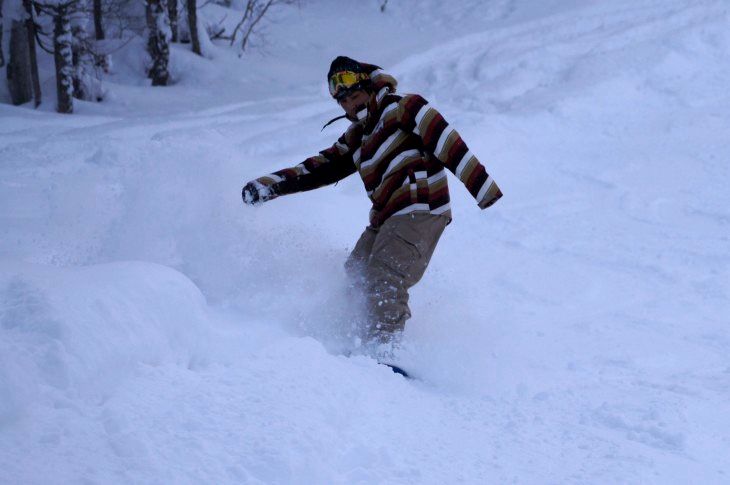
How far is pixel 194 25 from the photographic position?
51.4ft

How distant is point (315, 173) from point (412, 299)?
92cm

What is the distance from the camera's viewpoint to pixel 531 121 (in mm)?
7984

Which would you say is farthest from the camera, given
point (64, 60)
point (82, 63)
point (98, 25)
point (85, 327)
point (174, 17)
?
point (98, 25)

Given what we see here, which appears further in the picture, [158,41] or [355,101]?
[158,41]

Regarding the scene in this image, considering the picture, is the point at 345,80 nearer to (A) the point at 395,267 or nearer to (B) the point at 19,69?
(A) the point at 395,267

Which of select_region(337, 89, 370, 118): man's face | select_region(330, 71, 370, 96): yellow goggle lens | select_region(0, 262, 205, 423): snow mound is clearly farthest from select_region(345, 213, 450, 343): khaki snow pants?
select_region(0, 262, 205, 423): snow mound

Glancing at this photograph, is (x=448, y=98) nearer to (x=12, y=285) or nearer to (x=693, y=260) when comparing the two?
(x=693, y=260)

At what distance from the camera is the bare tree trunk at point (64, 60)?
38.3ft

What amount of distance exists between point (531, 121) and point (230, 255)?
4.87 metres

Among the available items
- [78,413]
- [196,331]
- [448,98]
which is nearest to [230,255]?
[196,331]

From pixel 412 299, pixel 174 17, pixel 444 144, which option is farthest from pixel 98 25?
pixel 444 144

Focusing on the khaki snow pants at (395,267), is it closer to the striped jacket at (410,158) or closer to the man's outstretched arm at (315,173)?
the striped jacket at (410,158)

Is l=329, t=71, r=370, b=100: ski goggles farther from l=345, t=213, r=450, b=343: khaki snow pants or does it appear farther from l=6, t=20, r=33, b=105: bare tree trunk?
l=6, t=20, r=33, b=105: bare tree trunk

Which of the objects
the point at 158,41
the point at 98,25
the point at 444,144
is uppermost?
the point at 444,144
